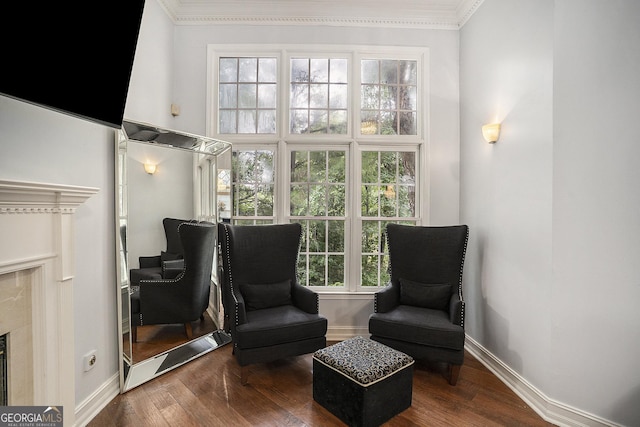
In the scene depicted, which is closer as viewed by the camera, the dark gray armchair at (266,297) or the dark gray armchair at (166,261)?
the dark gray armchair at (266,297)

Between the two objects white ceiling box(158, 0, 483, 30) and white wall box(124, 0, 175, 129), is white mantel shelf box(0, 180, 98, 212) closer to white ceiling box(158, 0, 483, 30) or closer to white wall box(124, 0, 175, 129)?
white wall box(124, 0, 175, 129)

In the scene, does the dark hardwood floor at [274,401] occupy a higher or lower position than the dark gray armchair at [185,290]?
lower

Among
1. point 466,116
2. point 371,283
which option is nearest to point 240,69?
point 466,116

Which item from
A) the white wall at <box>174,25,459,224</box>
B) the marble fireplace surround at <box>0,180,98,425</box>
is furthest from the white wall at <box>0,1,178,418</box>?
the white wall at <box>174,25,459,224</box>

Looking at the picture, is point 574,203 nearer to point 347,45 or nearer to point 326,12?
point 347,45

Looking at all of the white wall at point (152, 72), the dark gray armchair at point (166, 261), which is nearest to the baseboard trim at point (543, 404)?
the dark gray armchair at point (166, 261)

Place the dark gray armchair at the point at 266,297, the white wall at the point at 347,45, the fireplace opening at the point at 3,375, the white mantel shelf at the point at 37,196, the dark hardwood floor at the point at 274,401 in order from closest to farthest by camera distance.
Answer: the white mantel shelf at the point at 37,196 < the fireplace opening at the point at 3,375 < the dark hardwood floor at the point at 274,401 < the dark gray armchair at the point at 266,297 < the white wall at the point at 347,45

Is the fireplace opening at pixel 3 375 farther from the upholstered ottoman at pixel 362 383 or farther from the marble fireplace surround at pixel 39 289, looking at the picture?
the upholstered ottoman at pixel 362 383

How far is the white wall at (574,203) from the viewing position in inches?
70.7

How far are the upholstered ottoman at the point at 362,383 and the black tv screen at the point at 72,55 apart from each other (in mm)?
1931

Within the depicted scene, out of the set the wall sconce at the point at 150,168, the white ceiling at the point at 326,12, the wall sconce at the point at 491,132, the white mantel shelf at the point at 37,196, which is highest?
the white ceiling at the point at 326,12

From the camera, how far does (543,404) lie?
78.9 inches

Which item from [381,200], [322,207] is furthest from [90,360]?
[381,200]

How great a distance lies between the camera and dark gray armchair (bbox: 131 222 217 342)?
7.86 feet
